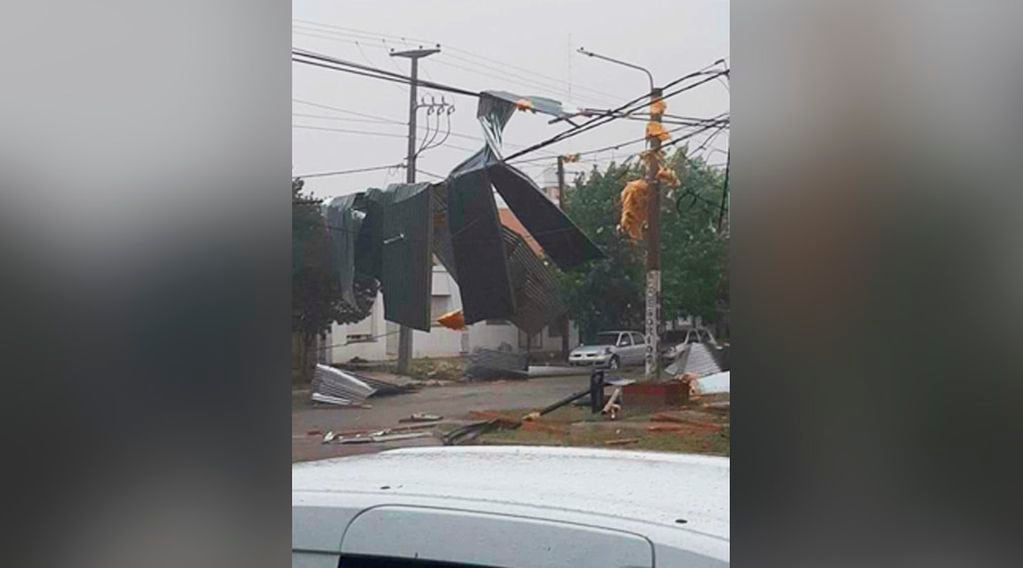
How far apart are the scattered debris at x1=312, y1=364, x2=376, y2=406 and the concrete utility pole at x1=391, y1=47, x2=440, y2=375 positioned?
107 millimetres

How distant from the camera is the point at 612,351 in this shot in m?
2.34

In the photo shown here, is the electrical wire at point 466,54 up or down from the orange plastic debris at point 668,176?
up

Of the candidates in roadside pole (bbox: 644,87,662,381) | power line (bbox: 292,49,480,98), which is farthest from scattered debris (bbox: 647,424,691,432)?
power line (bbox: 292,49,480,98)

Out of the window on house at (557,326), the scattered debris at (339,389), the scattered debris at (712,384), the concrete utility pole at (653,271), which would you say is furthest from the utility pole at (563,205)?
the scattered debris at (339,389)

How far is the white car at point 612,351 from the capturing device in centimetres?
231

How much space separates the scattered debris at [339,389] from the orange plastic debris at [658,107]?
950mm

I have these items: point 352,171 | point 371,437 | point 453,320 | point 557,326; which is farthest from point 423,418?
point 352,171

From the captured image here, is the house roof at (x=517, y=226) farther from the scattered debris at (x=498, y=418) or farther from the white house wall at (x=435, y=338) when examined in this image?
the scattered debris at (x=498, y=418)

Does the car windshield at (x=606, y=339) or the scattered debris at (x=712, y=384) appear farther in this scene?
the car windshield at (x=606, y=339)

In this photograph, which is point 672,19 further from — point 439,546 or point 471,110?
point 439,546

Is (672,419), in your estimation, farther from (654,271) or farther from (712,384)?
(654,271)

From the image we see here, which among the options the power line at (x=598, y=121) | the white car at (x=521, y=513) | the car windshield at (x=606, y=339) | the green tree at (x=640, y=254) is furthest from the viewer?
the car windshield at (x=606, y=339)

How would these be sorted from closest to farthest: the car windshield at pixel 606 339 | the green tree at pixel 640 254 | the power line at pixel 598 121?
the power line at pixel 598 121 → the green tree at pixel 640 254 → the car windshield at pixel 606 339

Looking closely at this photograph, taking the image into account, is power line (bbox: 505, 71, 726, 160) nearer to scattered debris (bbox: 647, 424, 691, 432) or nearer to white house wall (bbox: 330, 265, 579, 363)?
white house wall (bbox: 330, 265, 579, 363)
